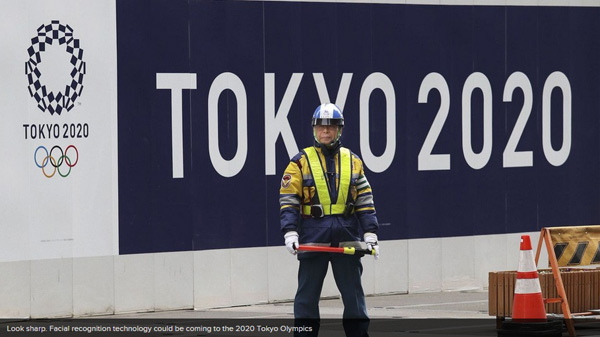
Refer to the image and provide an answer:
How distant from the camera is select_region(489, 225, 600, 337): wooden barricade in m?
13.6

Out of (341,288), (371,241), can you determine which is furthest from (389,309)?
(371,241)

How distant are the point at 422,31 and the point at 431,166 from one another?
1818 mm

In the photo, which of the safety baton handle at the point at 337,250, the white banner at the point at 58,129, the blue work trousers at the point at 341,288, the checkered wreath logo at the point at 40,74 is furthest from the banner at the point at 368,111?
the safety baton handle at the point at 337,250

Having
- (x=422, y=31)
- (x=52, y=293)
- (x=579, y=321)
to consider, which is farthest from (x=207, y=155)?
(x=579, y=321)

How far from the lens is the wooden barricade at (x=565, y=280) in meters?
13.6

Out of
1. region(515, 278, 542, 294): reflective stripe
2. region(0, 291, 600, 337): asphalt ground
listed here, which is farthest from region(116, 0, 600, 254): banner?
region(515, 278, 542, 294): reflective stripe

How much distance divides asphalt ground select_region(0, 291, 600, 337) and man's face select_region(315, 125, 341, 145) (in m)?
2.78

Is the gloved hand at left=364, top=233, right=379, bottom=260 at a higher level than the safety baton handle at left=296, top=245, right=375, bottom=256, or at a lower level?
higher

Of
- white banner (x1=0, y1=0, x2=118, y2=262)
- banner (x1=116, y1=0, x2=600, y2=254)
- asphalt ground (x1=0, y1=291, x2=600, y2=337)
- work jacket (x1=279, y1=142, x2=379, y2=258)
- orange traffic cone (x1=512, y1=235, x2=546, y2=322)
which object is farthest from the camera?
banner (x1=116, y1=0, x2=600, y2=254)

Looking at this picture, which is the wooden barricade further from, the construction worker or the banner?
the banner

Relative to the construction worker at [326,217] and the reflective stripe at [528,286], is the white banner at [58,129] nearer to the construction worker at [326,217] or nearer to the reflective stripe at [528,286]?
the construction worker at [326,217]

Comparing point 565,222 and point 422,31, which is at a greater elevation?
point 422,31

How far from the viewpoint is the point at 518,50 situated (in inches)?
763

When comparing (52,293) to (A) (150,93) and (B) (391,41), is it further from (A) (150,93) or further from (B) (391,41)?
(B) (391,41)
